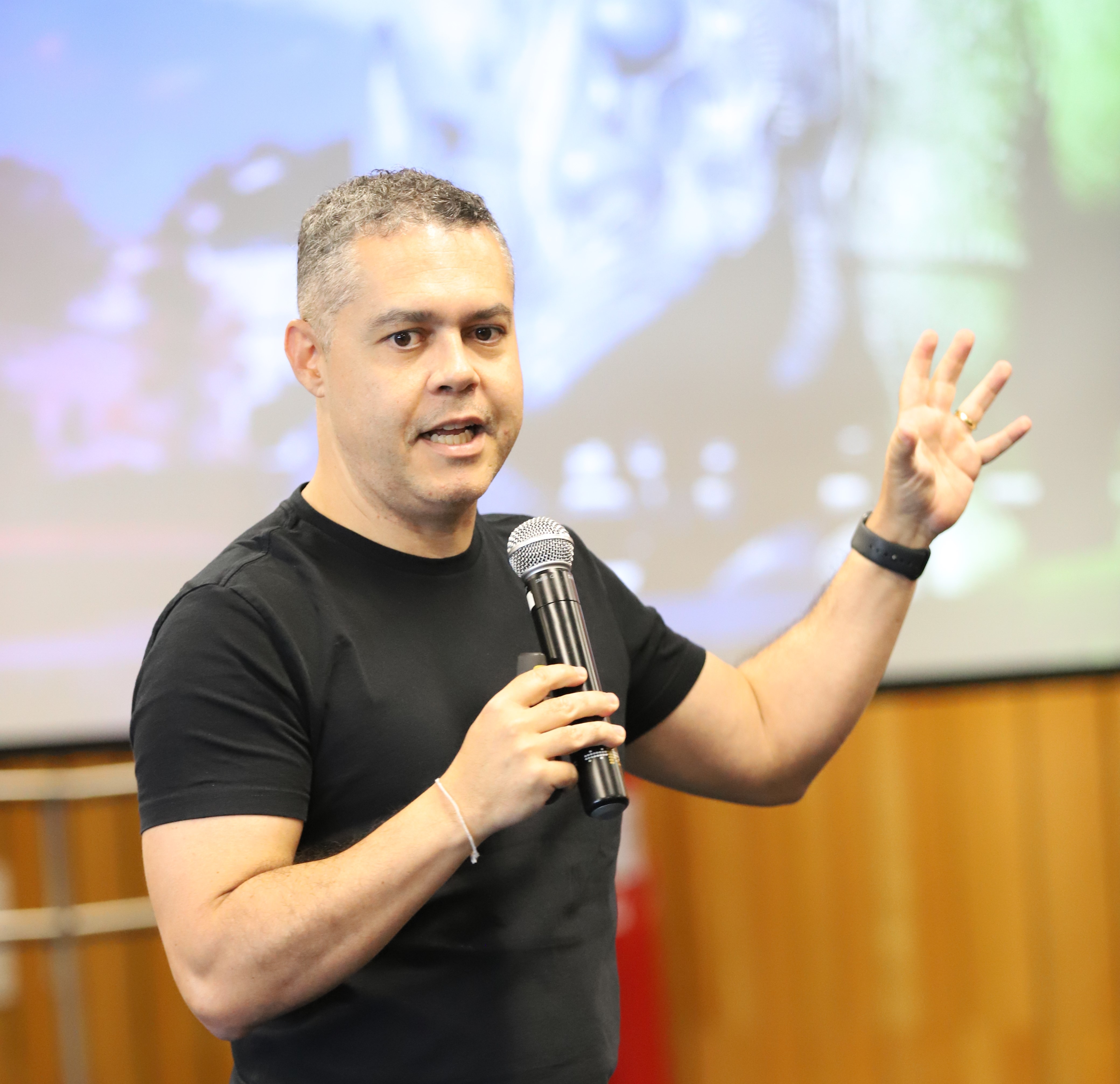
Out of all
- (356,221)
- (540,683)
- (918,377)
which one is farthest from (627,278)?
(540,683)

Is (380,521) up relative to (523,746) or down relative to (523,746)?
up

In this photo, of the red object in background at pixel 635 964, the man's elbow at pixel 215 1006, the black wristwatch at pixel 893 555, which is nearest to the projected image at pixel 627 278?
the red object in background at pixel 635 964

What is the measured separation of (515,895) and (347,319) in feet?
2.11

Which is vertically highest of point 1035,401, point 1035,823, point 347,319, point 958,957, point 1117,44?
point 1117,44

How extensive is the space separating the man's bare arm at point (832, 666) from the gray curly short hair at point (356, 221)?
591 mm

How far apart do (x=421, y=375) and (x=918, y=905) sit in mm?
2262

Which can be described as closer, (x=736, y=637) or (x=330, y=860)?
(x=330, y=860)

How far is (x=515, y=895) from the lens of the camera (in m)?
1.18

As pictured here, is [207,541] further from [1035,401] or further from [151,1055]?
[1035,401]

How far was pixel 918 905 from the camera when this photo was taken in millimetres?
2838

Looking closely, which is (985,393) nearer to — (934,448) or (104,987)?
(934,448)

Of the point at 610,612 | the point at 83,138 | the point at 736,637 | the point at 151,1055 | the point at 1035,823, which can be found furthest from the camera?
the point at 1035,823

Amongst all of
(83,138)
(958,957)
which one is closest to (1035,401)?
(958,957)

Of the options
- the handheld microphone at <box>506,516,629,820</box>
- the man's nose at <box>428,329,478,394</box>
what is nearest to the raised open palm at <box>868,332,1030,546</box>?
the handheld microphone at <box>506,516,629,820</box>
